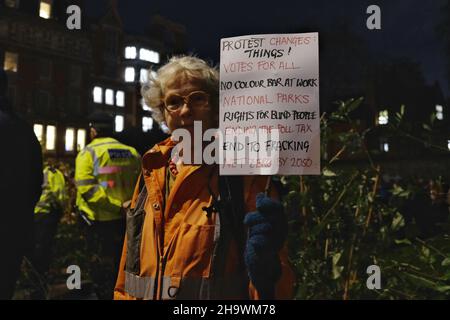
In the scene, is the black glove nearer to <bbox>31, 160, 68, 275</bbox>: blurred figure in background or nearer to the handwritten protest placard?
the handwritten protest placard

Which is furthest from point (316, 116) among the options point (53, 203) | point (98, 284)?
point (53, 203)

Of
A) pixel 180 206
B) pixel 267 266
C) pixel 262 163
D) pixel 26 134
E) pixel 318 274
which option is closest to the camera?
pixel 267 266

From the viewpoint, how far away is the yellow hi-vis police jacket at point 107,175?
3.46m

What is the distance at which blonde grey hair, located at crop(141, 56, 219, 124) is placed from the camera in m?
1.89

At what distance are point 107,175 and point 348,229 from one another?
1.69 m

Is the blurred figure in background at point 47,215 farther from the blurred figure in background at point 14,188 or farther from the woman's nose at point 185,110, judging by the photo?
the woman's nose at point 185,110

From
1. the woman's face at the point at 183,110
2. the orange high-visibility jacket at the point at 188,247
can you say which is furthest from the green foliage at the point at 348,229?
the woman's face at the point at 183,110

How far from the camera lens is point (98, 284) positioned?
3.77 metres

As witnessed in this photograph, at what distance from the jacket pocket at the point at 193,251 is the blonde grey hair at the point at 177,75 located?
0.51m

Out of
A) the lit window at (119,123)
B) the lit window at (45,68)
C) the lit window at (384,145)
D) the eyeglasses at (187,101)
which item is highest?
the lit window at (45,68)

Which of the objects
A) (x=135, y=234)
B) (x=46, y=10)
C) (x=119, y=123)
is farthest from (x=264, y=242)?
(x=46, y=10)

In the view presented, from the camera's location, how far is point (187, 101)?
1862 millimetres
